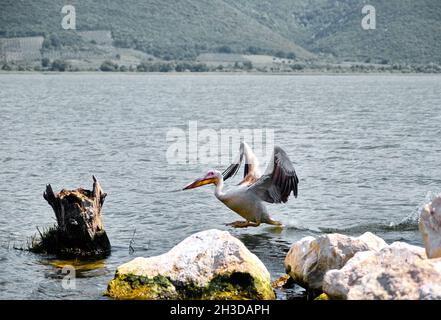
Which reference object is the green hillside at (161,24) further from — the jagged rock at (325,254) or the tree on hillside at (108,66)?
the jagged rock at (325,254)

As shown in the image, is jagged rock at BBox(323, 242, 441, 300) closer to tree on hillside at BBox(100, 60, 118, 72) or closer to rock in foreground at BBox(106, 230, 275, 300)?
rock in foreground at BBox(106, 230, 275, 300)

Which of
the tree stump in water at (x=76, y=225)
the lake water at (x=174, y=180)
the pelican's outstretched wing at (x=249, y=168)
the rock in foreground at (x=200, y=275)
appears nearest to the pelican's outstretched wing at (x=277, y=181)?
the pelican's outstretched wing at (x=249, y=168)

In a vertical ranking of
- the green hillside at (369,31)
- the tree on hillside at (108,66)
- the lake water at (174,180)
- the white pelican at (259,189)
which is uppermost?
the green hillside at (369,31)

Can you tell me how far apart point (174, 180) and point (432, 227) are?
46.3 ft

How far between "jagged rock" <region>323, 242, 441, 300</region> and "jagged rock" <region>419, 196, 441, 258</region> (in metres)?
0.11

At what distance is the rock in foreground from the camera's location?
1087cm

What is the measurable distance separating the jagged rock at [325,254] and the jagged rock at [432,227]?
3.56ft

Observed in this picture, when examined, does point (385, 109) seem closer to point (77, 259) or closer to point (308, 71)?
point (77, 259)

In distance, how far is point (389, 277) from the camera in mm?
9398

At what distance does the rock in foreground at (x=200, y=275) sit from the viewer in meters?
10.9

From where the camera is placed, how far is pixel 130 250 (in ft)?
47.3

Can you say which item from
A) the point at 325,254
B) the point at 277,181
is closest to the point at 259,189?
the point at 277,181

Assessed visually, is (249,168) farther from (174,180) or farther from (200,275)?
(174,180)
